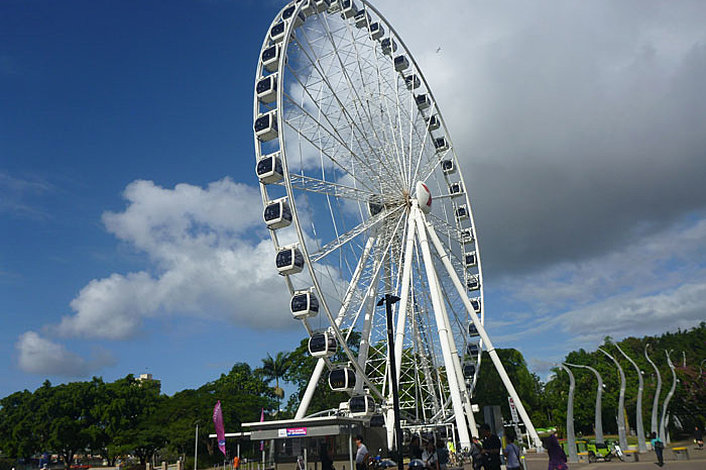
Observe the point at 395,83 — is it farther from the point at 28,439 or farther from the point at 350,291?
the point at 28,439

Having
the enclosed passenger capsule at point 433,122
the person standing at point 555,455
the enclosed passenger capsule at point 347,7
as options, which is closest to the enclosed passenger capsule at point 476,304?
the enclosed passenger capsule at point 433,122

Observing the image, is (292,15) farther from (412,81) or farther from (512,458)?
(512,458)

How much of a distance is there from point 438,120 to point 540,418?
4761 centimetres

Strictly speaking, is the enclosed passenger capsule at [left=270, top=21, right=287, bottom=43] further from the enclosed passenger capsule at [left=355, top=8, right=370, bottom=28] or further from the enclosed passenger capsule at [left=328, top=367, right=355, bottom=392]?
the enclosed passenger capsule at [left=328, top=367, right=355, bottom=392]

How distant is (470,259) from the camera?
3994cm

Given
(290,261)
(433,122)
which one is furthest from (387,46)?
Answer: (290,261)

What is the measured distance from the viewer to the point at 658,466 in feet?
63.8

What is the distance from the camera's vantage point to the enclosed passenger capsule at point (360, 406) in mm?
24078

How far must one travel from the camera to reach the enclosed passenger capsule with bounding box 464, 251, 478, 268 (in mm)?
39719

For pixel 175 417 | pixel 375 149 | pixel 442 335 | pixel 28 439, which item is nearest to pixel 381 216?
pixel 375 149

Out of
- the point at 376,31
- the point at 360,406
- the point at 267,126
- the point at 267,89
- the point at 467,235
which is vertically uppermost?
the point at 376,31

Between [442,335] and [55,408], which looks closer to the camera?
[442,335]

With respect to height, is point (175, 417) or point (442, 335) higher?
point (442, 335)

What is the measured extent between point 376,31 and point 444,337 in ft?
65.3
